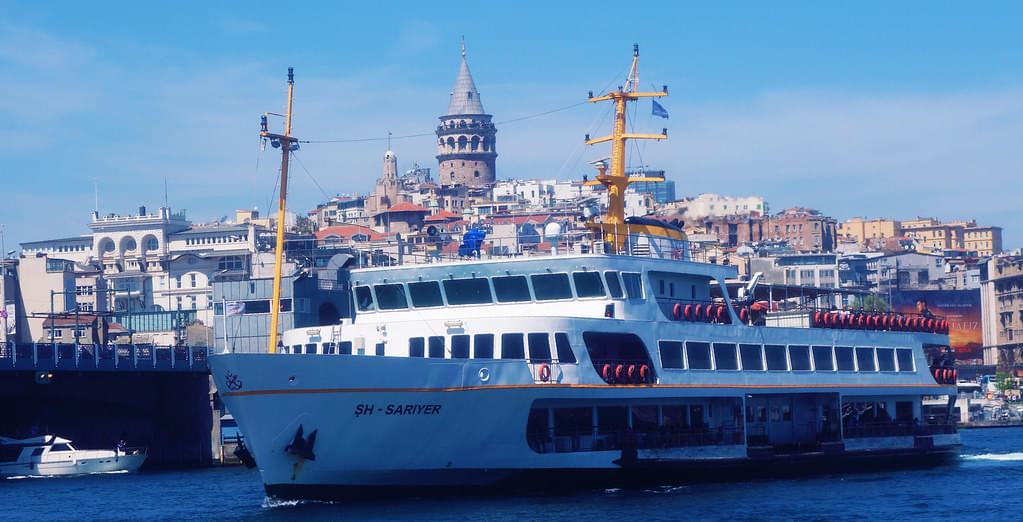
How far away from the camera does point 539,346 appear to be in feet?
129

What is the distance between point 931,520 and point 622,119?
17.3 m

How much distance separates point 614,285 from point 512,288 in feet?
9.81

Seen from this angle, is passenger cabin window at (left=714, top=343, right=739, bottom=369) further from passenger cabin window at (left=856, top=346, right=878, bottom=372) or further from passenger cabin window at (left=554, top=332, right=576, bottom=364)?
passenger cabin window at (left=856, top=346, right=878, bottom=372)

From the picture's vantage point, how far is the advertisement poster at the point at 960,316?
146000mm

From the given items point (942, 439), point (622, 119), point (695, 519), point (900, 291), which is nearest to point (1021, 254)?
point (900, 291)

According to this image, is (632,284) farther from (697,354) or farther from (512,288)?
(512,288)

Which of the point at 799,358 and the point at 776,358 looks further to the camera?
the point at 799,358

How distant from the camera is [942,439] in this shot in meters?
53.9

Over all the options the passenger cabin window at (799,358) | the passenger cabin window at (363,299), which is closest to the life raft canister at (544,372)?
the passenger cabin window at (363,299)

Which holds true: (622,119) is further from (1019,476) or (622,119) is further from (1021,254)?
(1021,254)

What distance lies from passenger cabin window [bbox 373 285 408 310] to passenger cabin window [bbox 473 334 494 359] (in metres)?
4.51

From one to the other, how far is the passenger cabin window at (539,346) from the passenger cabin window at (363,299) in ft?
21.8

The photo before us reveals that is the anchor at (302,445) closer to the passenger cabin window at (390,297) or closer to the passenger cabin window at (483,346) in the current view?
the passenger cabin window at (483,346)

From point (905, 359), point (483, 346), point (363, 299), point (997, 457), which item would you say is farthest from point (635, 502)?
point (997, 457)
